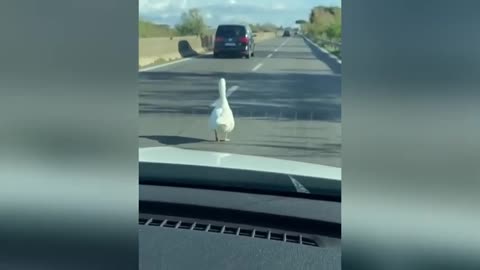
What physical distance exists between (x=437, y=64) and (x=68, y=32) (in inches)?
31.9

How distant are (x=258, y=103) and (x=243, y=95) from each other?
51 centimetres

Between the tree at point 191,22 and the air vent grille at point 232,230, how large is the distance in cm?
284

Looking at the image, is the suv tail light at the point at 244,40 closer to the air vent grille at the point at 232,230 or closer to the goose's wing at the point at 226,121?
the goose's wing at the point at 226,121

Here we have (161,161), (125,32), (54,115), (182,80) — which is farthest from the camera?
(182,80)

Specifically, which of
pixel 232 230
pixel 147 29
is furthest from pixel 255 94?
pixel 147 29

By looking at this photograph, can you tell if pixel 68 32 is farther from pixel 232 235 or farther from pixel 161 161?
pixel 161 161

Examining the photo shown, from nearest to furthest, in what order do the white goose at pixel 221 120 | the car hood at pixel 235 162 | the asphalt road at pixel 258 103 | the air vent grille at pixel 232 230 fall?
the air vent grille at pixel 232 230
the car hood at pixel 235 162
the asphalt road at pixel 258 103
the white goose at pixel 221 120

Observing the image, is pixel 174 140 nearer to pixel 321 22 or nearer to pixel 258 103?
pixel 258 103

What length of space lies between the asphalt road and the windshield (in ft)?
0.05

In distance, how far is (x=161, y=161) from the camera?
4.63 m

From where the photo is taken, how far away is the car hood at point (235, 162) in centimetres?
432

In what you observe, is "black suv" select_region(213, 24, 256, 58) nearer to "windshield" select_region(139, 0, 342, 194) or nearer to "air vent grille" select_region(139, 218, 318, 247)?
"windshield" select_region(139, 0, 342, 194)

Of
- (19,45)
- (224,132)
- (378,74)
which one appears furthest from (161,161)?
(378,74)

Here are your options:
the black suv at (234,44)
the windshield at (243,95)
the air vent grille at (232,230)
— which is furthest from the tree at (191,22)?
the black suv at (234,44)
